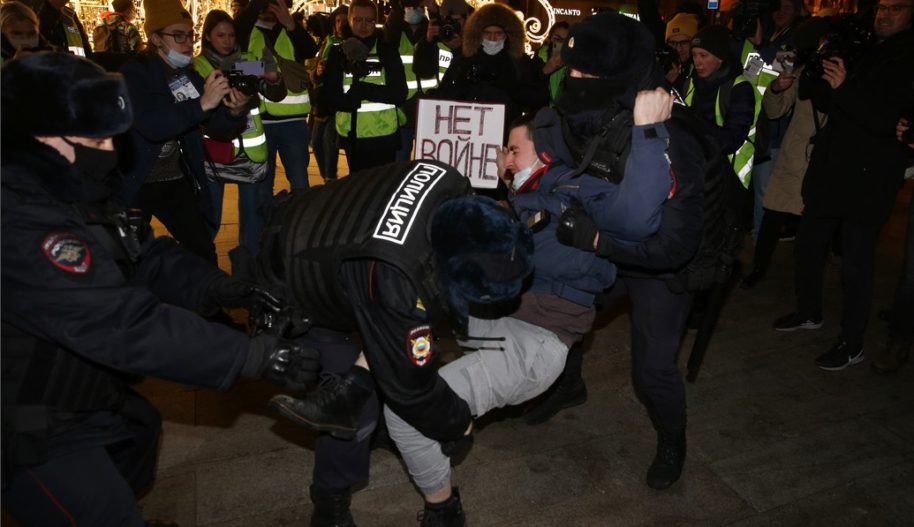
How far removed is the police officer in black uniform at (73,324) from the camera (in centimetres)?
173

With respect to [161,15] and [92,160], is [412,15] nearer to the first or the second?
[161,15]

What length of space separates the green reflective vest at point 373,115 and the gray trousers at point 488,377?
328cm

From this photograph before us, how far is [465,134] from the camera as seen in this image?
511 cm

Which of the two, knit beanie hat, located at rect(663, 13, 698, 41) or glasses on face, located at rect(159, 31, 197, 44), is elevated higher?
knit beanie hat, located at rect(663, 13, 698, 41)

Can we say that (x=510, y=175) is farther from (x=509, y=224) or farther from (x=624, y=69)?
(x=509, y=224)

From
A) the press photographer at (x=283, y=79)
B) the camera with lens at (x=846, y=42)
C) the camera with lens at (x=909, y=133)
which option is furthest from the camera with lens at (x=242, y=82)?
the camera with lens at (x=909, y=133)

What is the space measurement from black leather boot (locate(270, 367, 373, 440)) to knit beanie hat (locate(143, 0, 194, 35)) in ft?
8.83

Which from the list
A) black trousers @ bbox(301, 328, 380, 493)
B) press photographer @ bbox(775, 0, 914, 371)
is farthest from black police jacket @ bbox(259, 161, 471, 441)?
press photographer @ bbox(775, 0, 914, 371)

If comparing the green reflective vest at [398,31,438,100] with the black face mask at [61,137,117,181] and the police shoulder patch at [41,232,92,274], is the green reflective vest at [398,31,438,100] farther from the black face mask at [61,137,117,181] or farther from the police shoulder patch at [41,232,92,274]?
the police shoulder patch at [41,232,92,274]

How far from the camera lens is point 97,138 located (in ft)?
6.32

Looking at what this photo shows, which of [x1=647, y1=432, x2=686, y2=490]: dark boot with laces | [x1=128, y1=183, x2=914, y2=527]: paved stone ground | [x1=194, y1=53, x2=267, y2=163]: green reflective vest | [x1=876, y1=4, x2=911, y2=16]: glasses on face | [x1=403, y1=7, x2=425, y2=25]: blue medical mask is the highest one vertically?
[x1=876, y1=4, x2=911, y2=16]: glasses on face

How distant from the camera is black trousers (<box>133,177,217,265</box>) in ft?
12.8

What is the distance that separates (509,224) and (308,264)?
659 mm

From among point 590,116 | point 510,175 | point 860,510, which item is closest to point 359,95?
point 510,175
